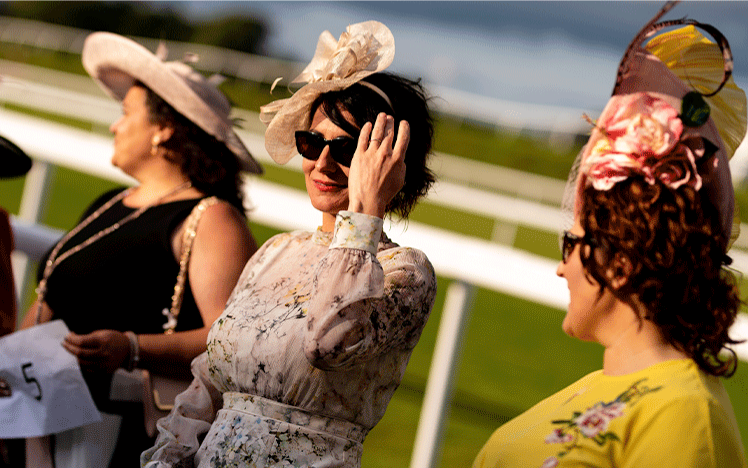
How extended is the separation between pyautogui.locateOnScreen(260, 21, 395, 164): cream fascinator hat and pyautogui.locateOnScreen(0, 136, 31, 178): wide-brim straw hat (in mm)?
1395

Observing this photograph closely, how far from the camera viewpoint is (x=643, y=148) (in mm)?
1542

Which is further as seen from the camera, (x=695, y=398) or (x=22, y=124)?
(x=22, y=124)

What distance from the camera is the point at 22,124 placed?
429 centimetres

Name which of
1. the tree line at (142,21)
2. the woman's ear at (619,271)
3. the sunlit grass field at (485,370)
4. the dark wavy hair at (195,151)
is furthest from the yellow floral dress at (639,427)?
the tree line at (142,21)

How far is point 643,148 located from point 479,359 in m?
6.25

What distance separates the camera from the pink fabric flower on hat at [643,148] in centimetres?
153

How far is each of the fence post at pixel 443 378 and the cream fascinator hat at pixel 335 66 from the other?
970 mm

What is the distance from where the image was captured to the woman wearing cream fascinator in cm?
176

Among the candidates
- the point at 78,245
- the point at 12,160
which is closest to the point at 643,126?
the point at 78,245

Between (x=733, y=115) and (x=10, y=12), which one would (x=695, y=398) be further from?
(x=10, y=12)

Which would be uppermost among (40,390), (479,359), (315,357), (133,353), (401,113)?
(401,113)

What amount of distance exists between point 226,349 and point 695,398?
117 centimetres

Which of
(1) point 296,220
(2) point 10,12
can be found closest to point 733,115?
(1) point 296,220

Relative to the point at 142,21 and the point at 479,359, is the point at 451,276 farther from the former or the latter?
the point at 142,21
